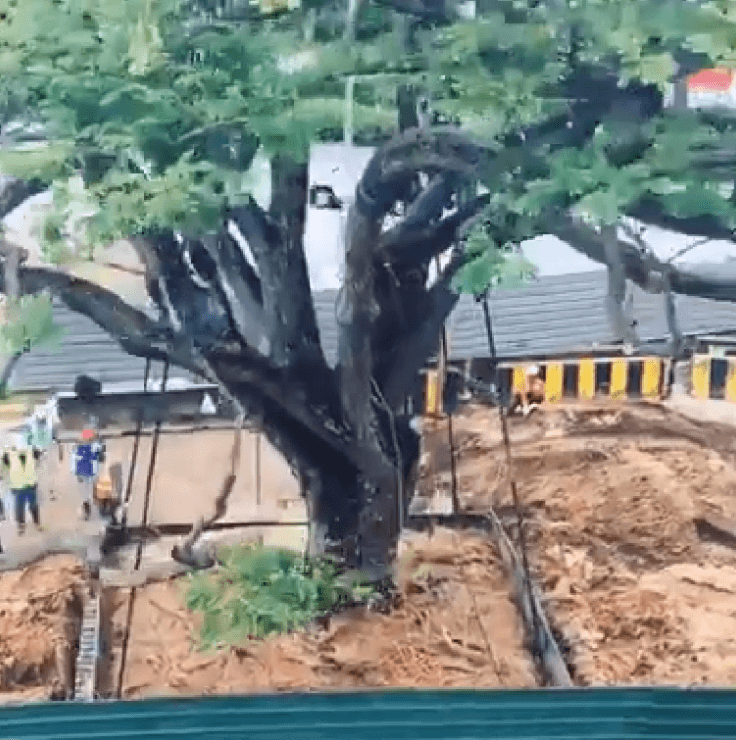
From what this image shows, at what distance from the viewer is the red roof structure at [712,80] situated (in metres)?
1.40

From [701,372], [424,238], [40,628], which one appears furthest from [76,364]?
[701,372]

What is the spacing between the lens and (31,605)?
1.66 metres

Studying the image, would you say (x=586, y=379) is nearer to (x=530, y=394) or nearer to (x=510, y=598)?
(x=530, y=394)

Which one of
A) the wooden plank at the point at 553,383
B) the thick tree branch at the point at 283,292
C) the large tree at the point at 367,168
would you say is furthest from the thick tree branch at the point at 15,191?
the wooden plank at the point at 553,383

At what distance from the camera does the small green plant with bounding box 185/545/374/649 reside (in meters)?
1.64

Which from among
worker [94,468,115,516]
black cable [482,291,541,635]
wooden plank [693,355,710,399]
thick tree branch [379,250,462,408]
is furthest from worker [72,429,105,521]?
wooden plank [693,355,710,399]

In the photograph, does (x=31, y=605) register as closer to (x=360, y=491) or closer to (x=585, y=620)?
(x=360, y=491)

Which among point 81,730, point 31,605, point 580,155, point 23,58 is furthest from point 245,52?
point 81,730

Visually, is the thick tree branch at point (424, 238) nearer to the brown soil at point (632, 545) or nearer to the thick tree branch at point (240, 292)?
the thick tree branch at point (240, 292)

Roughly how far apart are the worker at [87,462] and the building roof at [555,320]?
1.07 ft

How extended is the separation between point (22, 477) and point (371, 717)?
56 centimetres

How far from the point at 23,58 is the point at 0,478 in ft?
1.79

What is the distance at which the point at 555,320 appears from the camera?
5.24 ft

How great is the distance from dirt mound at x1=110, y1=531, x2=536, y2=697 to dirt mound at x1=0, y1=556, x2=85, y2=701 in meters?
0.07
